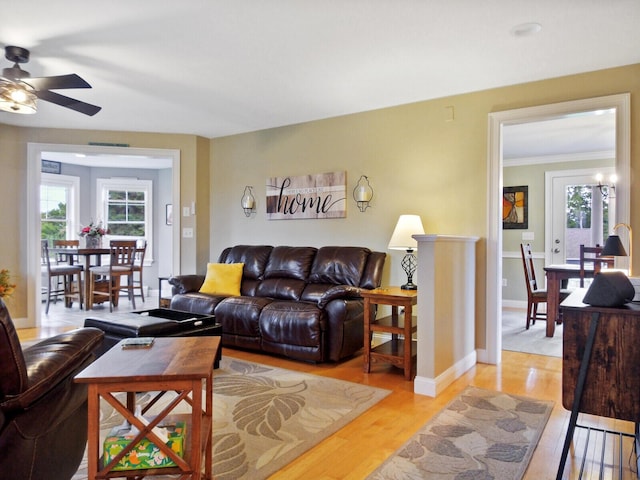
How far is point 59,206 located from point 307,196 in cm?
517

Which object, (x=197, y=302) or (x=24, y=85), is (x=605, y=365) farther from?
(x=24, y=85)

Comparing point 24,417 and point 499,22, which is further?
point 499,22

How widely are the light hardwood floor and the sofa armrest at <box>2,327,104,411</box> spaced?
0.98 metres

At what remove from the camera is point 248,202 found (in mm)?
5473

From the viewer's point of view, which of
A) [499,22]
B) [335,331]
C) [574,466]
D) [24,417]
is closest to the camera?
[24,417]

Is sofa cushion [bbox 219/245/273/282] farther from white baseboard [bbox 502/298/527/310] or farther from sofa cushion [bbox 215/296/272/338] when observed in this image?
white baseboard [bbox 502/298/527/310]

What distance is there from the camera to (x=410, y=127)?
4.32m

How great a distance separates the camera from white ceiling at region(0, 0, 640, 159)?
256 cm

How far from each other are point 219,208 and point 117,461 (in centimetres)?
458

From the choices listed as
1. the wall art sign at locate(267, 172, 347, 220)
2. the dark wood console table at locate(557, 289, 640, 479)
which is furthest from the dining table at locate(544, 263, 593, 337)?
the dark wood console table at locate(557, 289, 640, 479)

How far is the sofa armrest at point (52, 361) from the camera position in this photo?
1.38m

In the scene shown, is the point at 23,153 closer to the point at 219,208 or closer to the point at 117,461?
the point at 219,208

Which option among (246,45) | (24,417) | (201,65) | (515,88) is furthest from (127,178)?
(24,417)

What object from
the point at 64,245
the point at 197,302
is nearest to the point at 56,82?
the point at 197,302
